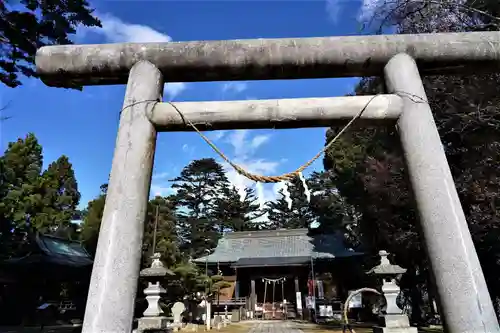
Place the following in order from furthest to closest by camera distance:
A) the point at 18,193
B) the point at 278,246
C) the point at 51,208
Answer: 1. the point at 278,246
2. the point at 51,208
3. the point at 18,193

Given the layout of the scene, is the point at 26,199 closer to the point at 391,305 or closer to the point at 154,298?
the point at 154,298

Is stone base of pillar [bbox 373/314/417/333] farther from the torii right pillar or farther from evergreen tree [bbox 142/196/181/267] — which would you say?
evergreen tree [bbox 142/196/181/267]

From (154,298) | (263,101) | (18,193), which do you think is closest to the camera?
(263,101)

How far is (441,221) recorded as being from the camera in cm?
265

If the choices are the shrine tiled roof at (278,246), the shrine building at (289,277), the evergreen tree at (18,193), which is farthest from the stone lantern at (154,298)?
the shrine tiled roof at (278,246)

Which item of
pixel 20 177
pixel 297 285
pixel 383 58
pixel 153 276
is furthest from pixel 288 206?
pixel 383 58

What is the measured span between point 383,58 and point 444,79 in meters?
7.84

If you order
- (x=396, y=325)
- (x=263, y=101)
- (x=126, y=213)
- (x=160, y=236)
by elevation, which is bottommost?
(x=396, y=325)

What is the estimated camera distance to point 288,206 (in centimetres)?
4659

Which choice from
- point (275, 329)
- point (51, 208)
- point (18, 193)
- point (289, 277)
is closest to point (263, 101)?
point (275, 329)

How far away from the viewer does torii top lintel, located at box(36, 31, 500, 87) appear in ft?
10.6

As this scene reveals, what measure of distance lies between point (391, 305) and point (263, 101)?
8.21 meters

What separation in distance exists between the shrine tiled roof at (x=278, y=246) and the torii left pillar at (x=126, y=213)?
20578 mm

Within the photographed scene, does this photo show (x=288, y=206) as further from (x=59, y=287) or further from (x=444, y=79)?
(x=444, y=79)
